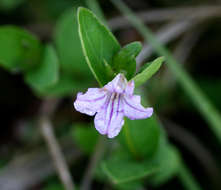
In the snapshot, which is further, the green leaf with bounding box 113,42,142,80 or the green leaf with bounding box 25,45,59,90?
the green leaf with bounding box 25,45,59,90

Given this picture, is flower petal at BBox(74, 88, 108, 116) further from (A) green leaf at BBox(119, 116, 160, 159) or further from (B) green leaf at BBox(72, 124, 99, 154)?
(B) green leaf at BBox(72, 124, 99, 154)

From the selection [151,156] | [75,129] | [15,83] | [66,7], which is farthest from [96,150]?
[66,7]

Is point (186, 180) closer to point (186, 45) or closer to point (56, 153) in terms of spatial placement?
point (56, 153)

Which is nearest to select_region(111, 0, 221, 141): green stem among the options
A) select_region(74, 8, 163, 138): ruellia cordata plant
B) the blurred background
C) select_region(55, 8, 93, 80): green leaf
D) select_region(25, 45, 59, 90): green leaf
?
the blurred background

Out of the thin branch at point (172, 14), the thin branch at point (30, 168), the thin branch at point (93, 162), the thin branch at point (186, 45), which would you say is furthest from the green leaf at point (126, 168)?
the thin branch at point (172, 14)

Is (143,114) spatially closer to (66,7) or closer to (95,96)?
(95,96)

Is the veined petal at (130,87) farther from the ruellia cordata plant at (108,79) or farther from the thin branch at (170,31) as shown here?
the thin branch at (170,31)
